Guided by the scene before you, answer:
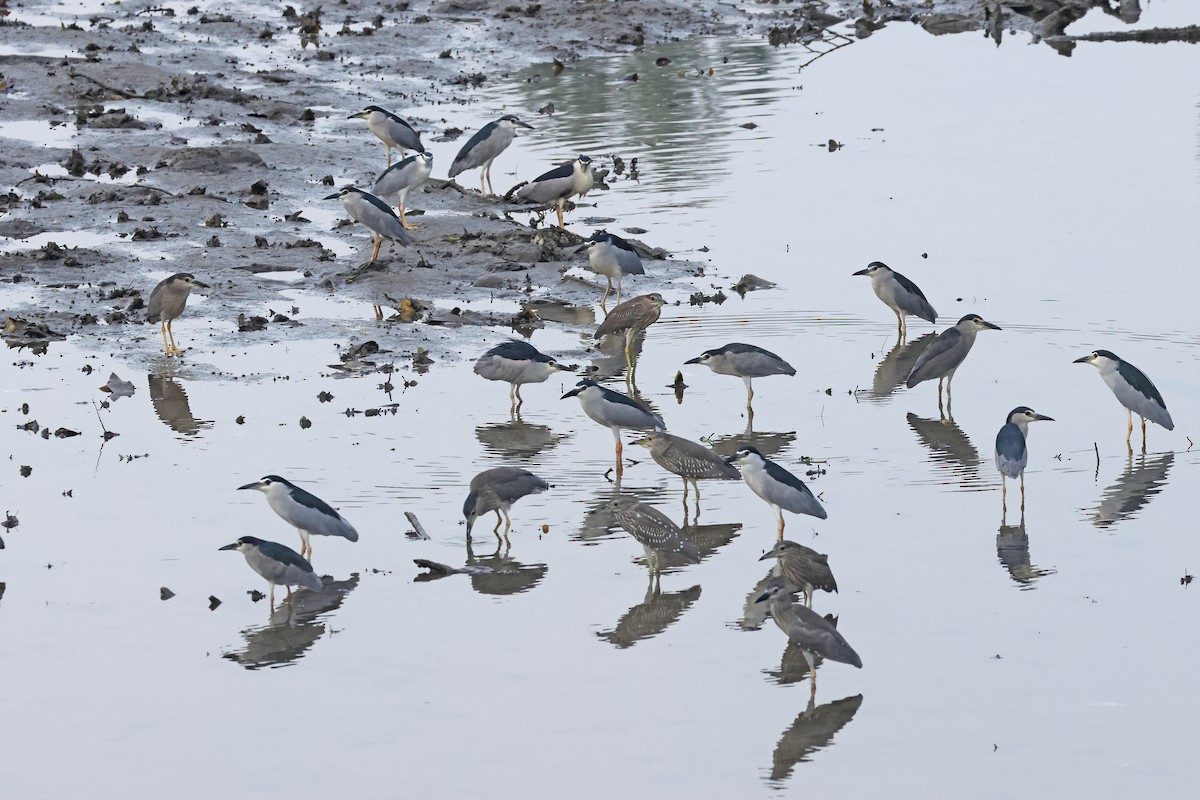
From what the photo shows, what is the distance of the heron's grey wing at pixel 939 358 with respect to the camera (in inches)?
585

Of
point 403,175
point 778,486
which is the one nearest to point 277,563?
point 778,486

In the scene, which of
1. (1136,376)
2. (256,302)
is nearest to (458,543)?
(1136,376)

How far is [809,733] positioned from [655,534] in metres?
2.30

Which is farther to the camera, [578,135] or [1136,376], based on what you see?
[578,135]

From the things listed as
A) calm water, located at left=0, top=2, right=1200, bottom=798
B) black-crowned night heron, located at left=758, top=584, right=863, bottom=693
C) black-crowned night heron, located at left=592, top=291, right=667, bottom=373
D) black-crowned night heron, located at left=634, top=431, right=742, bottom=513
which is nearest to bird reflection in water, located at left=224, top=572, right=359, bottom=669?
calm water, located at left=0, top=2, right=1200, bottom=798

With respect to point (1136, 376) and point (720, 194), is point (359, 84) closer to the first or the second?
point (720, 194)

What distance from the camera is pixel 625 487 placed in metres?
13.0

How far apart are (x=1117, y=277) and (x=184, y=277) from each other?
9.83 m

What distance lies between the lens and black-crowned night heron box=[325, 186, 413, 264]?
60.6 ft

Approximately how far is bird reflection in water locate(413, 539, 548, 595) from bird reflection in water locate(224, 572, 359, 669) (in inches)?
20.4

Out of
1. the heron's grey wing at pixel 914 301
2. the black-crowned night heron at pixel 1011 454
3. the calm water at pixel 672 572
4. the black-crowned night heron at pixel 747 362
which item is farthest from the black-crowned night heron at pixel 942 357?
the black-crowned night heron at pixel 1011 454

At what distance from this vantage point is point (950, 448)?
1370cm

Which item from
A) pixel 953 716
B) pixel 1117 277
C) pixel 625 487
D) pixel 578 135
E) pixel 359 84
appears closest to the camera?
pixel 953 716

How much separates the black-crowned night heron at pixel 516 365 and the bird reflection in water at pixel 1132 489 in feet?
15.9
